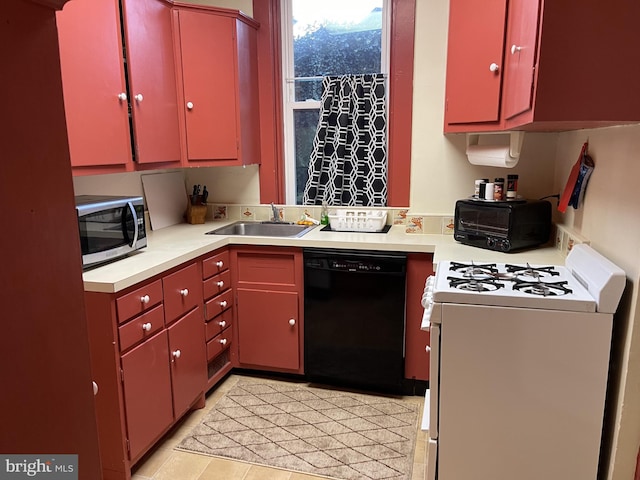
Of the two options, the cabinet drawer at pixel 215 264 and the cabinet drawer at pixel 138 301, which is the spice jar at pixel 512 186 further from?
the cabinet drawer at pixel 138 301

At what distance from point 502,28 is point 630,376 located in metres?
1.45

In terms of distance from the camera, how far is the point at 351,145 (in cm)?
312

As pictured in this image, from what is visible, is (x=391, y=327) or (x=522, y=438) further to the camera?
(x=391, y=327)

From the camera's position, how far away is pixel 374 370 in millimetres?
2689

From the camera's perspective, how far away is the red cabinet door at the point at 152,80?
7.64ft

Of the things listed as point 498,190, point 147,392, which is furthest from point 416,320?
point 147,392

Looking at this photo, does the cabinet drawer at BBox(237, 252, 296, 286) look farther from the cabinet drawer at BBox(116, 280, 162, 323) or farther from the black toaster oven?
the black toaster oven

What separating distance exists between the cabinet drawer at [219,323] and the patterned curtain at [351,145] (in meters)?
0.98

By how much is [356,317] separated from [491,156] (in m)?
1.12

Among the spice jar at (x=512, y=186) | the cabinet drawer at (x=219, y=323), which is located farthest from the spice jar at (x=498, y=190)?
the cabinet drawer at (x=219, y=323)

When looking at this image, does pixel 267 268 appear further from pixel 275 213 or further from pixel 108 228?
pixel 108 228

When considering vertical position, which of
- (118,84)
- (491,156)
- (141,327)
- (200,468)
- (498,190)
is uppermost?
(118,84)

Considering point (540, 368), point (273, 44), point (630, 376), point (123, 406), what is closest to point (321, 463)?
point (123, 406)

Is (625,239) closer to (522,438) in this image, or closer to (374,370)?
(522,438)
